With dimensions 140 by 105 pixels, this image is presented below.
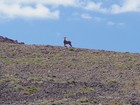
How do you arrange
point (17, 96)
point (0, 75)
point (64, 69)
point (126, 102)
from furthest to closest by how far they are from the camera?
1. point (64, 69)
2. point (0, 75)
3. point (17, 96)
4. point (126, 102)

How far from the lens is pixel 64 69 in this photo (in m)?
33.7

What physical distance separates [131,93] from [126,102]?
3.57m

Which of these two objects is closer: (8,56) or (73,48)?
(8,56)

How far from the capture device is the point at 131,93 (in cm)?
2578

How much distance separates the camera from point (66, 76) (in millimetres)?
31469

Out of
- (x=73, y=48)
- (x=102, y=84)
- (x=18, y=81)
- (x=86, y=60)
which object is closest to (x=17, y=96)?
(x=18, y=81)

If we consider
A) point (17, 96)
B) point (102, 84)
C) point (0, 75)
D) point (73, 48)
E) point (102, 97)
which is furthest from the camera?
point (73, 48)

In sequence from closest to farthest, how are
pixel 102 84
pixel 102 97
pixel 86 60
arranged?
pixel 102 97 → pixel 102 84 → pixel 86 60

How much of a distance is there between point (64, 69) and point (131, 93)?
28.0 feet

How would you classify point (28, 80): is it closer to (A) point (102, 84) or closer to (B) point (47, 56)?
(A) point (102, 84)

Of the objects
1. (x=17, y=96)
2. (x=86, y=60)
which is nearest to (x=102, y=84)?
(x=17, y=96)

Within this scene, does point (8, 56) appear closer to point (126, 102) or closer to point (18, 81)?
point (18, 81)

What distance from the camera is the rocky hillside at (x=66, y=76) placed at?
24.3 metres

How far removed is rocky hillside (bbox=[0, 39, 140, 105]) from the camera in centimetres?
2430
